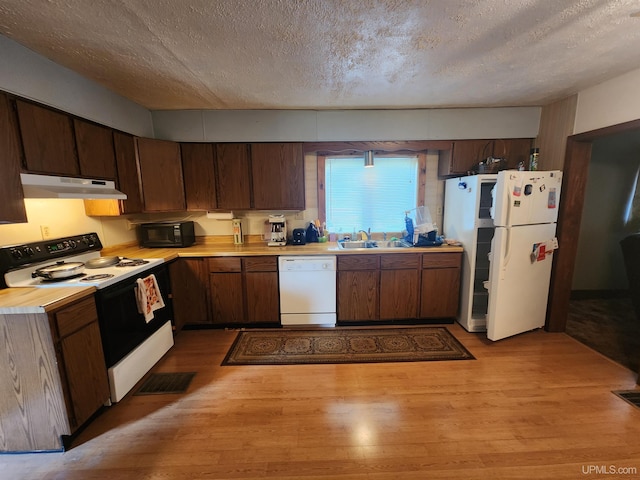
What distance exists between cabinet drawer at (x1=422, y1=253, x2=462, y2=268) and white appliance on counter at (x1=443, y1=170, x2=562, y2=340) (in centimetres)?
10

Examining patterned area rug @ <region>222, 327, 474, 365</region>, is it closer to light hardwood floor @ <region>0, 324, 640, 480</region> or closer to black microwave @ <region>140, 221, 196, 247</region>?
light hardwood floor @ <region>0, 324, 640, 480</region>

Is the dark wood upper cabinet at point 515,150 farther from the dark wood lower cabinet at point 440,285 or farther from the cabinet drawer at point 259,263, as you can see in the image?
the cabinet drawer at point 259,263

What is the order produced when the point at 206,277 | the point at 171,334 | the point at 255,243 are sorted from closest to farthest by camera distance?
the point at 171,334, the point at 206,277, the point at 255,243

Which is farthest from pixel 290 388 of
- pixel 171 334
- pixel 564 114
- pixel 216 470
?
pixel 564 114

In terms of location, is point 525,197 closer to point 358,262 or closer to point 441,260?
point 441,260

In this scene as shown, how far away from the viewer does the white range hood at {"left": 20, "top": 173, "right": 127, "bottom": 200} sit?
1.65 m

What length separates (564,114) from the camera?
2.65 meters

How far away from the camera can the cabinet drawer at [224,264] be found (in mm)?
2807

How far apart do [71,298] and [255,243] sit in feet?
6.19

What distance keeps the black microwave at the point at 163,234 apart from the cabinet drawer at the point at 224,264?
0.51 m

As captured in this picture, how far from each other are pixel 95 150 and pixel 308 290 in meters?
2.25

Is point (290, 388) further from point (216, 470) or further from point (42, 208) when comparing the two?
point (42, 208)

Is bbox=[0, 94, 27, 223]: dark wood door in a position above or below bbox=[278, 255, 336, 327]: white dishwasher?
above

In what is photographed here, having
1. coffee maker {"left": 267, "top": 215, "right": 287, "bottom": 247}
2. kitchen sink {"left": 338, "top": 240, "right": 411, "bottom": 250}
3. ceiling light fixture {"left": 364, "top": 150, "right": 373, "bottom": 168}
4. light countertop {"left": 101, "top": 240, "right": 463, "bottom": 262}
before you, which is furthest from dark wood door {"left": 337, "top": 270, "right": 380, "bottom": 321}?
ceiling light fixture {"left": 364, "top": 150, "right": 373, "bottom": 168}
